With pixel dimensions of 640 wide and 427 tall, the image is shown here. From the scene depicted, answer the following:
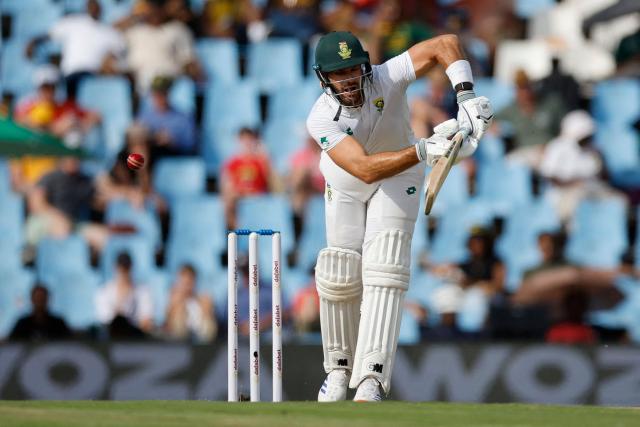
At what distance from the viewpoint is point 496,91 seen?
12359mm

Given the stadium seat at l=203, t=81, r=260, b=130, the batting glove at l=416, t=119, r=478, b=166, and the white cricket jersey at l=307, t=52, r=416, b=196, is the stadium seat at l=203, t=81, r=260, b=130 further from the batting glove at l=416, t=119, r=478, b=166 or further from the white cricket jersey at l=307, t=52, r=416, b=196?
the batting glove at l=416, t=119, r=478, b=166

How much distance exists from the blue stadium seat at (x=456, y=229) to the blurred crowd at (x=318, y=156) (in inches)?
1.2

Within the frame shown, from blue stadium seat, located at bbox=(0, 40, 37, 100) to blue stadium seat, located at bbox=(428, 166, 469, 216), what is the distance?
4047mm

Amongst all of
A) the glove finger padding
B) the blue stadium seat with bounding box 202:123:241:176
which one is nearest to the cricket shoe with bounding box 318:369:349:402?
the glove finger padding

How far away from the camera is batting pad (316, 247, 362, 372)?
21.8 feet

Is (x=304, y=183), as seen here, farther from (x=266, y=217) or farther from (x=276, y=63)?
(x=276, y=63)

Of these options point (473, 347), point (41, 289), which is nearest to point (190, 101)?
point (41, 289)

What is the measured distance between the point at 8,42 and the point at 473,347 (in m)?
6.63

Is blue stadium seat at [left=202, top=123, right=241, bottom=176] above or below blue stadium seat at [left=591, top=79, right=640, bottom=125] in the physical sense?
below

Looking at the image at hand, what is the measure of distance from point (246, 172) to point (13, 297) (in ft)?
7.40

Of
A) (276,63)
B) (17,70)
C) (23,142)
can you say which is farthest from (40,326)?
(276,63)

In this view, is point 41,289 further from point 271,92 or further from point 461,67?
point 461,67

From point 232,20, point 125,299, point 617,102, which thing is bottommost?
point 125,299

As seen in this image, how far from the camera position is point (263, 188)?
11.6 meters
